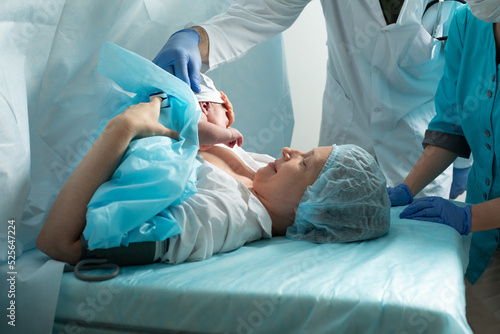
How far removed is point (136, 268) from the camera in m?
1.21

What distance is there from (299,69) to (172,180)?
211 centimetres

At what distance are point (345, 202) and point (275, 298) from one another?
18.0 inches

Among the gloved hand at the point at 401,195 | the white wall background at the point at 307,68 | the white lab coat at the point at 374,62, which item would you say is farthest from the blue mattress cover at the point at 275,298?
the white wall background at the point at 307,68

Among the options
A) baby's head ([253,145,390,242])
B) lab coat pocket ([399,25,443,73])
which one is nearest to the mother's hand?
baby's head ([253,145,390,242])

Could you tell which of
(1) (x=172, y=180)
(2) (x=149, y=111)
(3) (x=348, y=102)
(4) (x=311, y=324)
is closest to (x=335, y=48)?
(3) (x=348, y=102)

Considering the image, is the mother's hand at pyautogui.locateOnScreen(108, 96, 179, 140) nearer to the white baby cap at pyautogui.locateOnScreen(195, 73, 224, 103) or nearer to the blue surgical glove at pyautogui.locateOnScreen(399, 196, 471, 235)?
the white baby cap at pyautogui.locateOnScreen(195, 73, 224, 103)

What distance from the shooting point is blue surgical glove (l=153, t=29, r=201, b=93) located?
1.60 meters

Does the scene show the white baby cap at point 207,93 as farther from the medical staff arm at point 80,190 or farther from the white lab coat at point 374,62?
the medical staff arm at point 80,190

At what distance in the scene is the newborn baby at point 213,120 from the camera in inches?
61.0

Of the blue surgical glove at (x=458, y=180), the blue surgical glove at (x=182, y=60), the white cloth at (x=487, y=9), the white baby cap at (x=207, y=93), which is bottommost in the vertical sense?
the blue surgical glove at (x=458, y=180)

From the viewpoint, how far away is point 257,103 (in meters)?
2.47

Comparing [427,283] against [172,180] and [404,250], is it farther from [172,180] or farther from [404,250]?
[172,180]

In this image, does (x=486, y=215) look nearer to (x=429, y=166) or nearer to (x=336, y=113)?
(x=429, y=166)

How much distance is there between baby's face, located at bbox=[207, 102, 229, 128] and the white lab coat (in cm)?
25
